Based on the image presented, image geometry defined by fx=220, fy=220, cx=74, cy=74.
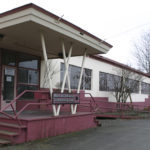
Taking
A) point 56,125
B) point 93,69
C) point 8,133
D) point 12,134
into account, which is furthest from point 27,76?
point 93,69

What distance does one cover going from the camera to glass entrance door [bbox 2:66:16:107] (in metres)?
10.8

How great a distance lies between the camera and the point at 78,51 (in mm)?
11094

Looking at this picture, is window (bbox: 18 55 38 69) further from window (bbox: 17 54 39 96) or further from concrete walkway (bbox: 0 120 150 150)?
concrete walkway (bbox: 0 120 150 150)

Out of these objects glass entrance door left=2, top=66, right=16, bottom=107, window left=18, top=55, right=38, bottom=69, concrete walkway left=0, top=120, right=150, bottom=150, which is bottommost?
concrete walkway left=0, top=120, right=150, bottom=150

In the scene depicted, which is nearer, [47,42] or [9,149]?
[9,149]

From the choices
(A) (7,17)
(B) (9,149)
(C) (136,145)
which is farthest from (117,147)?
(A) (7,17)

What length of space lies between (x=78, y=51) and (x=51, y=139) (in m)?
4.98

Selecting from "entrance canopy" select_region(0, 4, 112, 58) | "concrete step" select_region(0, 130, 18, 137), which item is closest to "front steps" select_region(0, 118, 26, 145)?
"concrete step" select_region(0, 130, 18, 137)

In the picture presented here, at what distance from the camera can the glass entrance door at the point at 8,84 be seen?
10839mm

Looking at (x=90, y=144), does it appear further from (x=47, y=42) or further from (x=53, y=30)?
(x=47, y=42)

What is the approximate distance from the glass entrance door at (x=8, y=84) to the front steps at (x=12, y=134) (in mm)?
3754

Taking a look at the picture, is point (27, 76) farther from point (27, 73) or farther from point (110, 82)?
point (110, 82)

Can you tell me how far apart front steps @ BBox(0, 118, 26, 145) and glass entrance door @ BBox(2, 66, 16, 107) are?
3.75 m

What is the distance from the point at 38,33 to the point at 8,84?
3.99 meters
